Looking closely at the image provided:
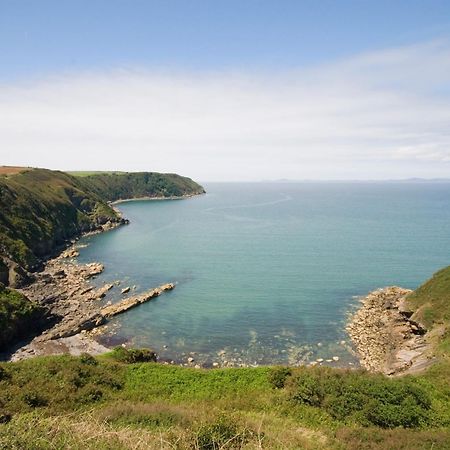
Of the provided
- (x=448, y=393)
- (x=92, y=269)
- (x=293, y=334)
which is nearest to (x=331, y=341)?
(x=293, y=334)

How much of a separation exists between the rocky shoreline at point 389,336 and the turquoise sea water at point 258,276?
6.61 ft

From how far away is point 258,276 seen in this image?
7194 cm

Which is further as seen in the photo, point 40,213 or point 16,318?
point 40,213

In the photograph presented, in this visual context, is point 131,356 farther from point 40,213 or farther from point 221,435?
point 40,213

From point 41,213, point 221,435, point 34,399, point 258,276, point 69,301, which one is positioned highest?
point 41,213

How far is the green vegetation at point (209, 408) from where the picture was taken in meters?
14.5

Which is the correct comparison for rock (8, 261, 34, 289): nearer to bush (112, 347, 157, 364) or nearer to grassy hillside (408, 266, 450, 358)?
bush (112, 347, 157, 364)

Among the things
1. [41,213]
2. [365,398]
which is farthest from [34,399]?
[41,213]

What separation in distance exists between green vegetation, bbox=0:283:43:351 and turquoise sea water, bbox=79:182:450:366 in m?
10.4

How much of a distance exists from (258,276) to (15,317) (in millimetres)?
41912

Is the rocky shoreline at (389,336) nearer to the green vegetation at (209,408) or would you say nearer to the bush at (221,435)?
the green vegetation at (209,408)

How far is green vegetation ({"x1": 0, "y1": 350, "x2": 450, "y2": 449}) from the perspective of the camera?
1448cm

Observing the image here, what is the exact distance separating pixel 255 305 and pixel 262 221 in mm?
90129

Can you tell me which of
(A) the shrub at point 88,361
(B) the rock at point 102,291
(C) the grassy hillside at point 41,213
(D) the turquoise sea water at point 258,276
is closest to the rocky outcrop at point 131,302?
(D) the turquoise sea water at point 258,276
